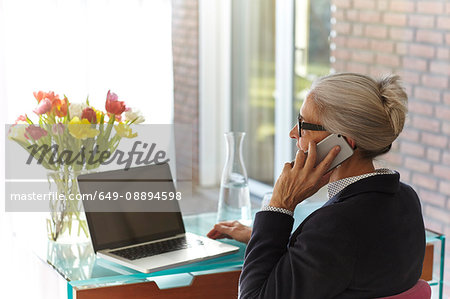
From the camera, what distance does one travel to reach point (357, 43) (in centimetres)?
396

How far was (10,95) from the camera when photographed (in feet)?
11.1

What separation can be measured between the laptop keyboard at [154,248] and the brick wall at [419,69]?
1.91 m

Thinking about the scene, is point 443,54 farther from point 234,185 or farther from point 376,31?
point 234,185

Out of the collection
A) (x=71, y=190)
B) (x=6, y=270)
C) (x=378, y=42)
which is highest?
(x=378, y=42)

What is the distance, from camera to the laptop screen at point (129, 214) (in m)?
1.85

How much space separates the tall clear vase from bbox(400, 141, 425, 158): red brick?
1.71 m

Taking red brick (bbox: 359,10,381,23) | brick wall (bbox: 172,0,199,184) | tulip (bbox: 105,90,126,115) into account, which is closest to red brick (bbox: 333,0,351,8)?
red brick (bbox: 359,10,381,23)

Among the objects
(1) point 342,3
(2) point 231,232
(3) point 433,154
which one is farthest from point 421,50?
(2) point 231,232

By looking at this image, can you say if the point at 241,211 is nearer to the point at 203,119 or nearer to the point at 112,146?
the point at 112,146

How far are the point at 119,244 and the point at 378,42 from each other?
95.6 inches

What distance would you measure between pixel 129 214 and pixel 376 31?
2379mm

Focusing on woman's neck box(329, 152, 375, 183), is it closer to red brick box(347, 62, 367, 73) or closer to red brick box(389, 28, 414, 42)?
red brick box(389, 28, 414, 42)

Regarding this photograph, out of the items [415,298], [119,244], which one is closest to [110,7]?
[119,244]

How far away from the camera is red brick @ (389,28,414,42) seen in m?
3.61
